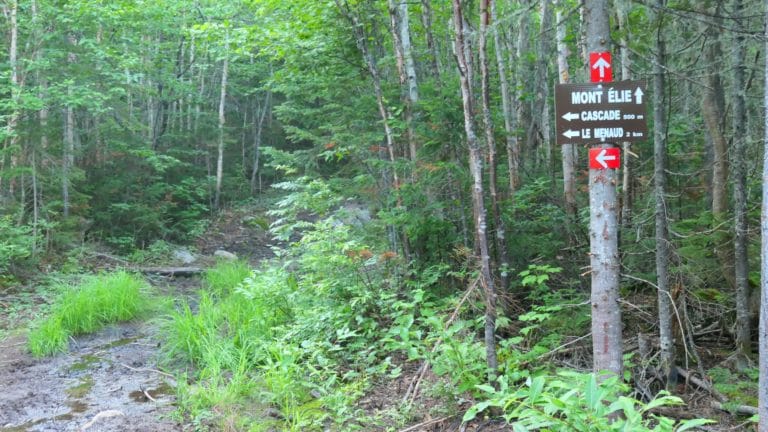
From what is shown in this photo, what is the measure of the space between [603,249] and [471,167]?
7.92ft

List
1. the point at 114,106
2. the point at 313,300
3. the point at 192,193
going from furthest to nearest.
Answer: the point at 192,193 → the point at 114,106 → the point at 313,300

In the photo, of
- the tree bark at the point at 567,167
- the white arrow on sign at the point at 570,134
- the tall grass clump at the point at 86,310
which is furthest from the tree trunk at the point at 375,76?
the tall grass clump at the point at 86,310

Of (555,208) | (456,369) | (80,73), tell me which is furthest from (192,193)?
(456,369)

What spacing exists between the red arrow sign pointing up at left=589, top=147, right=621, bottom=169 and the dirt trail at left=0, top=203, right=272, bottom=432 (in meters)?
4.16

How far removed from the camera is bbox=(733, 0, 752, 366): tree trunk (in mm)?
4902

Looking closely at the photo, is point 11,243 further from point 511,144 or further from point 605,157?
point 605,157

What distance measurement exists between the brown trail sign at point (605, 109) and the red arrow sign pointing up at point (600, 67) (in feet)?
0.19

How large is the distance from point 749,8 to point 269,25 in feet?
22.5

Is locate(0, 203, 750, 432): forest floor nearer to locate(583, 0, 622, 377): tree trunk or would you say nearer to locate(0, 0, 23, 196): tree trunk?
locate(583, 0, 622, 377): tree trunk

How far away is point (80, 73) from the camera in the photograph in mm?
14062

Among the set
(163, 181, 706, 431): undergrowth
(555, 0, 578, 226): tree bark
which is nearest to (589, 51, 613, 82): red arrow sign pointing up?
(163, 181, 706, 431): undergrowth

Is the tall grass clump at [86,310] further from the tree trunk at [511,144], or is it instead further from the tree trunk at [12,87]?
the tree trunk at [511,144]

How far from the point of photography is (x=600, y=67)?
4.08 meters

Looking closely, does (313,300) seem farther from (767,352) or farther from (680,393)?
(767,352)
